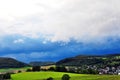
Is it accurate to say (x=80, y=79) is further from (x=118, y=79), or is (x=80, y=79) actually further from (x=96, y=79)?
(x=118, y=79)

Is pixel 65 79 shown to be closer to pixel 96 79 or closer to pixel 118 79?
pixel 96 79

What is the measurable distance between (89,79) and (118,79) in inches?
726

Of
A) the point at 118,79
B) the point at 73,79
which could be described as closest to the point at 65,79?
the point at 73,79

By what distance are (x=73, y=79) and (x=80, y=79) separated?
5514 mm

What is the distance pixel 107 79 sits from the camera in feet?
640

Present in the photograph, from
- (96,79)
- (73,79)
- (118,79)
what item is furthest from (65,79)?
(118,79)

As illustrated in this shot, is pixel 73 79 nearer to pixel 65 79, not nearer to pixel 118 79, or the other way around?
pixel 65 79

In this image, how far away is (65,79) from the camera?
19825cm

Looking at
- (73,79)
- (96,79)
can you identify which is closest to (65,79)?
(73,79)

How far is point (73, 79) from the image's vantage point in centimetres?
19862

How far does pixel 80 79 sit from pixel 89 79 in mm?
5924

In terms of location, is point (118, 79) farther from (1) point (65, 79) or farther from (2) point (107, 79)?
(1) point (65, 79)

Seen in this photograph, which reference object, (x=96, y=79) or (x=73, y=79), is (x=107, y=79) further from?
(x=73, y=79)

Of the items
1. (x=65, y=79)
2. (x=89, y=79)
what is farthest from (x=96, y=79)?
(x=65, y=79)
